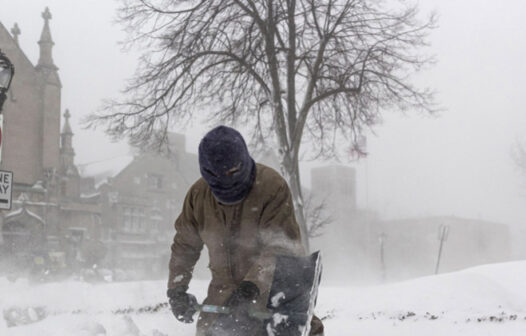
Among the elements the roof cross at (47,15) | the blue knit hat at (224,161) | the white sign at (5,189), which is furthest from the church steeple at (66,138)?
the blue knit hat at (224,161)

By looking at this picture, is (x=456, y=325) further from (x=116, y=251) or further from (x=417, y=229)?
(x=417, y=229)

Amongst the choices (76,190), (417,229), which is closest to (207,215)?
(76,190)

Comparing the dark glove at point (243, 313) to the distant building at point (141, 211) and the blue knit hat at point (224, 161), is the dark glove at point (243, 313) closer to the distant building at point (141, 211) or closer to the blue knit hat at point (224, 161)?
the blue knit hat at point (224, 161)

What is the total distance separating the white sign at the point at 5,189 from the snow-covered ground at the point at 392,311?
1729 millimetres

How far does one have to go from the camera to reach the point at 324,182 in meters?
74.5

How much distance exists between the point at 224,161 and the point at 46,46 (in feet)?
117

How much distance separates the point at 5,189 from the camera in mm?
7781

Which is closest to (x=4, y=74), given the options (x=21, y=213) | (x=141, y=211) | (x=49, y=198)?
(x=21, y=213)

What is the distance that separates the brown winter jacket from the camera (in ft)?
9.84

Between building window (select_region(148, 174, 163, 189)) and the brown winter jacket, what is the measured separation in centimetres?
4416

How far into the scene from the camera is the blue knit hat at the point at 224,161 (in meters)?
2.83

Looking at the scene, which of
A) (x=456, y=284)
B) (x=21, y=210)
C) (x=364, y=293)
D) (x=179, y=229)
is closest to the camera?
(x=179, y=229)

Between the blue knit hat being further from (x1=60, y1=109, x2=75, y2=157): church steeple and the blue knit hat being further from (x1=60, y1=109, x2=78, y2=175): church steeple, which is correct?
(x1=60, y1=109, x2=75, y2=157): church steeple

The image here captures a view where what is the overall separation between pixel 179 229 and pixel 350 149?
12183 millimetres
